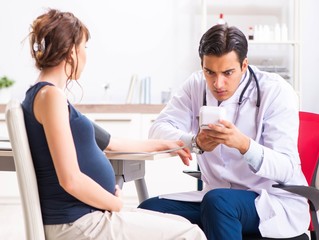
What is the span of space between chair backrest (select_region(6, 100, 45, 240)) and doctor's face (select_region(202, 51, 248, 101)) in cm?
75

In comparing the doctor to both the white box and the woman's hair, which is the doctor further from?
the woman's hair

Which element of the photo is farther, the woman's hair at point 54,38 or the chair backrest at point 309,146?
the chair backrest at point 309,146

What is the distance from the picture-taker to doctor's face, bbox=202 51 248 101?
2064 millimetres

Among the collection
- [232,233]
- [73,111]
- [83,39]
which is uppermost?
[83,39]

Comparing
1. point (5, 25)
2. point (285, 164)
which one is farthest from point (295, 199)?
point (5, 25)

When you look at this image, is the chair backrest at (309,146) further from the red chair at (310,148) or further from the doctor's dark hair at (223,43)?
the doctor's dark hair at (223,43)

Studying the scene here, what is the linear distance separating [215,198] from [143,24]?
11.5 ft

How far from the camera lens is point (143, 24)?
17.1ft

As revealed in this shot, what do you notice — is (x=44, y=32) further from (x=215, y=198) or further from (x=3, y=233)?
(x=3, y=233)

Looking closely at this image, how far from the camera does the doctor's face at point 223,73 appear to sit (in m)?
2.06

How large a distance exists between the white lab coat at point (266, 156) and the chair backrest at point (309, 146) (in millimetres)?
121

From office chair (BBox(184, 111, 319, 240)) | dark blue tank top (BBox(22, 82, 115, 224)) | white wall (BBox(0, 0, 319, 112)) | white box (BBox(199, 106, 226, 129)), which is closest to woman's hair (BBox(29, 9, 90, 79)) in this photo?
dark blue tank top (BBox(22, 82, 115, 224))

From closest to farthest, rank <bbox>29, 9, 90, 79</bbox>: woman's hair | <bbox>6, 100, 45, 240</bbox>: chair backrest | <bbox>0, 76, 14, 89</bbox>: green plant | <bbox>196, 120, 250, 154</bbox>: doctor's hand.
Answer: <bbox>6, 100, 45, 240</bbox>: chair backrest
<bbox>29, 9, 90, 79</bbox>: woman's hair
<bbox>196, 120, 250, 154</bbox>: doctor's hand
<bbox>0, 76, 14, 89</bbox>: green plant

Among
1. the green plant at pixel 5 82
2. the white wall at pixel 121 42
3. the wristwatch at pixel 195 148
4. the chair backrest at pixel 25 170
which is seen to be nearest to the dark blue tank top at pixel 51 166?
the chair backrest at pixel 25 170
